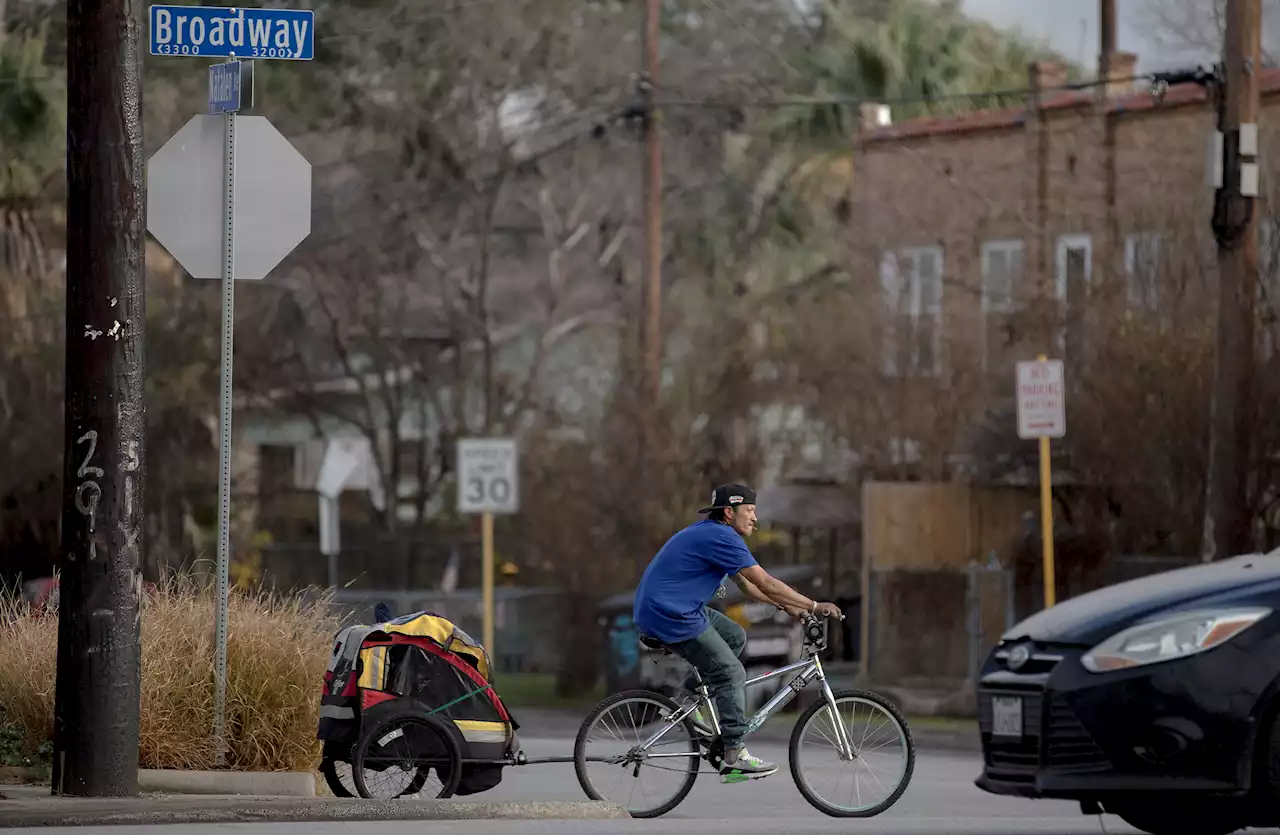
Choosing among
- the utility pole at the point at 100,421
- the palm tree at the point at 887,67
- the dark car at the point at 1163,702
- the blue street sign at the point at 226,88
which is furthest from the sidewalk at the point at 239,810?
the palm tree at the point at 887,67

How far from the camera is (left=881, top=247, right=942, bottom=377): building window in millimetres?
29922

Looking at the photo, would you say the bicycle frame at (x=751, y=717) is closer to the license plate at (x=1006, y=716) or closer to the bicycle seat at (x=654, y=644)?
the bicycle seat at (x=654, y=644)

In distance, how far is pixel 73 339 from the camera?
427 inches

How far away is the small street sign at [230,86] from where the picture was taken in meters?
11.6

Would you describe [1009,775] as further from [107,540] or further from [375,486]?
[375,486]

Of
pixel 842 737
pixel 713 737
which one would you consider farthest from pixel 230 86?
pixel 842 737

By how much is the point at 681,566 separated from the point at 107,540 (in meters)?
2.54

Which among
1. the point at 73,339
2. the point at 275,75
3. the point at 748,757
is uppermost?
the point at 275,75

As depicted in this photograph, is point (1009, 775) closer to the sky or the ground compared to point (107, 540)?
closer to the ground

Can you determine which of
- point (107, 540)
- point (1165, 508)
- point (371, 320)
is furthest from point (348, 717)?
point (371, 320)

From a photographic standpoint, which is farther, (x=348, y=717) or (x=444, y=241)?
(x=444, y=241)

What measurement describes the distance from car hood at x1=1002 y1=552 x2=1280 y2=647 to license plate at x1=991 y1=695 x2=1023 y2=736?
9.7 inches

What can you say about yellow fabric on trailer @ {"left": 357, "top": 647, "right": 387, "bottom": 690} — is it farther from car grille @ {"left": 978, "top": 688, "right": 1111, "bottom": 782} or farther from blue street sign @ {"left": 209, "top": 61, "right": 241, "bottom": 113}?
car grille @ {"left": 978, "top": 688, "right": 1111, "bottom": 782}

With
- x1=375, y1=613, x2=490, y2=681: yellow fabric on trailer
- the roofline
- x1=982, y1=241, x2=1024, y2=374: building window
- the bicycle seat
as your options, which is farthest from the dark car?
the roofline
